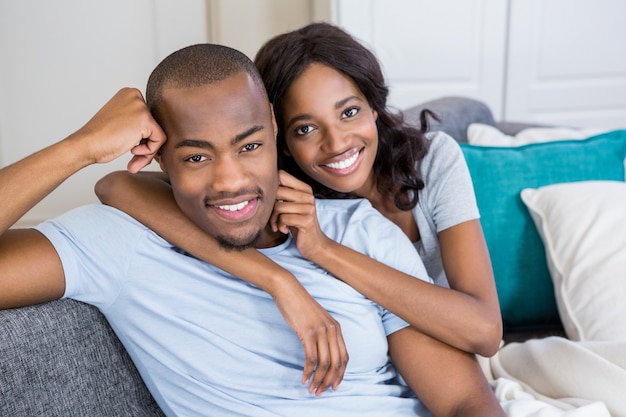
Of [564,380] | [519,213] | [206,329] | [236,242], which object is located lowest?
[564,380]

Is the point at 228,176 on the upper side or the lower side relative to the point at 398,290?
upper

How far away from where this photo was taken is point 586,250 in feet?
6.07

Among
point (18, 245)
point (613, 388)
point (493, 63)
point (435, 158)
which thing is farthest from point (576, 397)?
point (493, 63)

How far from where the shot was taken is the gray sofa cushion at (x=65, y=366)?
1091mm

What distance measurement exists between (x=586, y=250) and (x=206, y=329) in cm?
102

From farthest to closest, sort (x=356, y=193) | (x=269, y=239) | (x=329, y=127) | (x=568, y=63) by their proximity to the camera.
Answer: (x=568, y=63) → (x=356, y=193) → (x=329, y=127) → (x=269, y=239)

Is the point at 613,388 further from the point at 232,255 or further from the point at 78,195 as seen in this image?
the point at 78,195

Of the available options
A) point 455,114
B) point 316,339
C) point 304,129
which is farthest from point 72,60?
point 316,339

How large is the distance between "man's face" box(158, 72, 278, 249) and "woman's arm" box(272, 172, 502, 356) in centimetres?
5

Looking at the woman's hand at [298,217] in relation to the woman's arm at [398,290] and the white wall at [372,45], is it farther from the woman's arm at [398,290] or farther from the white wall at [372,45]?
the white wall at [372,45]

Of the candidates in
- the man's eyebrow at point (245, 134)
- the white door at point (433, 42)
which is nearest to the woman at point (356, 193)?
the man's eyebrow at point (245, 134)

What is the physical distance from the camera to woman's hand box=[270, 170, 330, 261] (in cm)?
126

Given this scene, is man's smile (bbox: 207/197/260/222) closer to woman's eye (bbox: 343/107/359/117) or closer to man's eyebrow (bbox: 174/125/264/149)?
man's eyebrow (bbox: 174/125/264/149)

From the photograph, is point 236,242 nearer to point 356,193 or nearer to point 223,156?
point 223,156
